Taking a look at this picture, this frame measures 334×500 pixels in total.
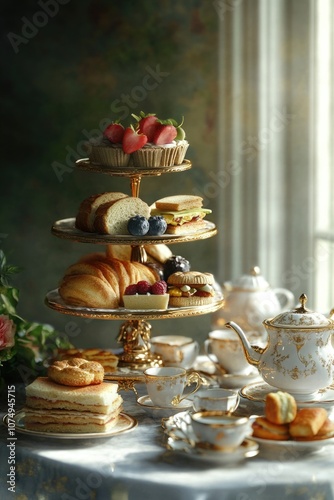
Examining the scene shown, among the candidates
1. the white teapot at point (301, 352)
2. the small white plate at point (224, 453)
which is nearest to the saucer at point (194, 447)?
the small white plate at point (224, 453)

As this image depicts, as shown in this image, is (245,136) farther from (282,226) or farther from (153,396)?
(153,396)

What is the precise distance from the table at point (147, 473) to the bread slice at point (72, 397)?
0.24 ft

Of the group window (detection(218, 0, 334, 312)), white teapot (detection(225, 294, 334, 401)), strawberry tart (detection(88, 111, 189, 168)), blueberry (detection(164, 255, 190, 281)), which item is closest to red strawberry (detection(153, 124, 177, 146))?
strawberry tart (detection(88, 111, 189, 168))

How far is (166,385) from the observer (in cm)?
227

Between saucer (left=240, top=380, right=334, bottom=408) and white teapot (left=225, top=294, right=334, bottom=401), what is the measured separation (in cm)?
3

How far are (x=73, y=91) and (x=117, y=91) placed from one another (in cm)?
21

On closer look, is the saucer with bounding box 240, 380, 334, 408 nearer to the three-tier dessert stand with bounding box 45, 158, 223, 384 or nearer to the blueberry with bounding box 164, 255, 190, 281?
the three-tier dessert stand with bounding box 45, 158, 223, 384

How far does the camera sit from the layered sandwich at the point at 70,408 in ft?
7.03

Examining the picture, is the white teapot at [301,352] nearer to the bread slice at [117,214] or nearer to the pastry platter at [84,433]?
the pastry platter at [84,433]

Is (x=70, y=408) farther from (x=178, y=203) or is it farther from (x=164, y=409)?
(x=178, y=203)

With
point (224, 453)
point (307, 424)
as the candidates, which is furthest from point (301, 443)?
point (224, 453)

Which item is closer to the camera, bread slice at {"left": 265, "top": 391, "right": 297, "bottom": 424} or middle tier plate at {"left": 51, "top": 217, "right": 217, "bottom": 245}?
bread slice at {"left": 265, "top": 391, "right": 297, "bottom": 424}

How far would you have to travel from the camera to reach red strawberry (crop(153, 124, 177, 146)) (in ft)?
8.44

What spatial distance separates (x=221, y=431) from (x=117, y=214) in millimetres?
772
